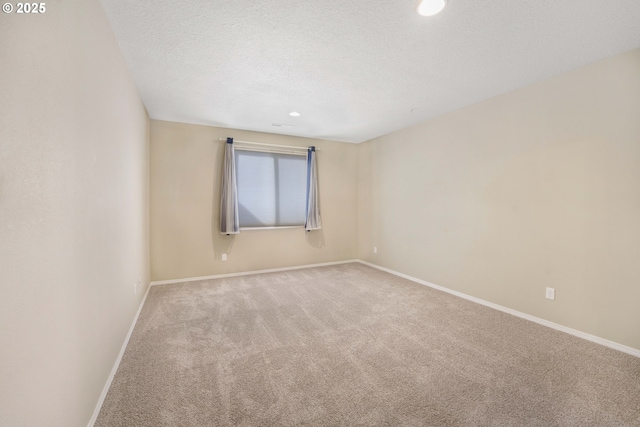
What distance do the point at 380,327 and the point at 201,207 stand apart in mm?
3214

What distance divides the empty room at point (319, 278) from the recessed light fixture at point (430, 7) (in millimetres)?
24

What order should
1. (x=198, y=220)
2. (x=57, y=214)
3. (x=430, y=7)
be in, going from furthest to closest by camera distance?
(x=198, y=220), (x=430, y=7), (x=57, y=214)

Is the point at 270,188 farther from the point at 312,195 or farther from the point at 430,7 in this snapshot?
the point at 430,7

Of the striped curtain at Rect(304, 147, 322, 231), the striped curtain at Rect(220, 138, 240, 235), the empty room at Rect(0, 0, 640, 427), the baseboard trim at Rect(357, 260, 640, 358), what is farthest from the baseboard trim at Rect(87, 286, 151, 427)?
the baseboard trim at Rect(357, 260, 640, 358)

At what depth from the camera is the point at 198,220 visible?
4223 millimetres

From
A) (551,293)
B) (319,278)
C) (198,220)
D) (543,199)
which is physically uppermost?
(543,199)

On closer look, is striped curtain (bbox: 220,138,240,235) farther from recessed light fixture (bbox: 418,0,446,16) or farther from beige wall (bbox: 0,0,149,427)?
recessed light fixture (bbox: 418,0,446,16)

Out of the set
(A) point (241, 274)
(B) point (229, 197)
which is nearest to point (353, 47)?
(B) point (229, 197)

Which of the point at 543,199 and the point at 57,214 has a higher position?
the point at 543,199

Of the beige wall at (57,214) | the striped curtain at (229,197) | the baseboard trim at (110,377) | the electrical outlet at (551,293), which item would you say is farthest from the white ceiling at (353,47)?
the baseboard trim at (110,377)

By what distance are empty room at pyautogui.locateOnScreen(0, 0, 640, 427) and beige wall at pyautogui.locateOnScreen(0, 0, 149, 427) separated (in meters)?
0.01

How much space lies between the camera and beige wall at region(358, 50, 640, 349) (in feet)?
7.26

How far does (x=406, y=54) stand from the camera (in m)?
2.22

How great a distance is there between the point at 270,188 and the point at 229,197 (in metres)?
0.77
